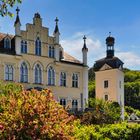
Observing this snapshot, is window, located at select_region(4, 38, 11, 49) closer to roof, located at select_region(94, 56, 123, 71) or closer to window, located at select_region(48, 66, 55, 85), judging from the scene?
window, located at select_region(48, 66, 55, 85)

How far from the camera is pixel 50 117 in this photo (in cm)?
1456

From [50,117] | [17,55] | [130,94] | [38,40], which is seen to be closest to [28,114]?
[50,117]

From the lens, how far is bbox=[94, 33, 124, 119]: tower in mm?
61938

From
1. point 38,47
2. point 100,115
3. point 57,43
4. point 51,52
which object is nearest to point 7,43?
point 38,47

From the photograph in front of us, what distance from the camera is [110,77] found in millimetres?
62844

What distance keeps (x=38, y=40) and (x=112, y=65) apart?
54.4 ft

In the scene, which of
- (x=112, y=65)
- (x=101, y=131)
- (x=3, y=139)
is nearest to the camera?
(x=3, y=139)

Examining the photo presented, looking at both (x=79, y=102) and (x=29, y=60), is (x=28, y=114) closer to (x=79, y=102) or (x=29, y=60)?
(x=29, y=60)

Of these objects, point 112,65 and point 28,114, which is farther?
point 112,65

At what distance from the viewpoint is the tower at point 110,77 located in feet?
203

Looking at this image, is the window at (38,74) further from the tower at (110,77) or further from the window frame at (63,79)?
the tower at (110,77)

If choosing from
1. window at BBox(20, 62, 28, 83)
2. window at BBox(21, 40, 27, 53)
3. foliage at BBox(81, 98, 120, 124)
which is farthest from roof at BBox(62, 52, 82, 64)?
window at BBox(20, 62, 28, 83)

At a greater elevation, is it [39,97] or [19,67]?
[19,67]

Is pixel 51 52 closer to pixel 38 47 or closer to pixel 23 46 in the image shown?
pixel 38 47
